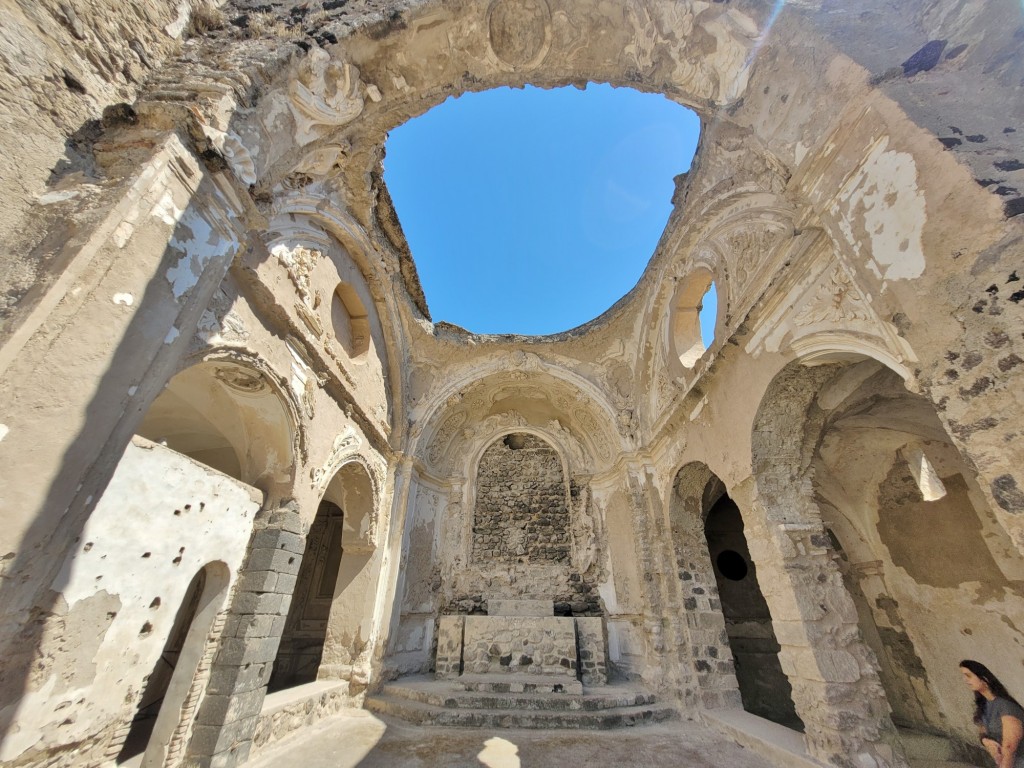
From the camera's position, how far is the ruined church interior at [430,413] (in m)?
2.00

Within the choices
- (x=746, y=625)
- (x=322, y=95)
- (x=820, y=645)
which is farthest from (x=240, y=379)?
(x=746, y=625)

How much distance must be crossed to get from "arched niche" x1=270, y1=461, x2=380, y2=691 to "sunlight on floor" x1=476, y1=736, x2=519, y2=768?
7.46ft

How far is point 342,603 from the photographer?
5879 millimetres

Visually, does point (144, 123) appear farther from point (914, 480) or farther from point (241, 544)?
point (914, 480)

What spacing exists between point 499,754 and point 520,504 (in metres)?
4.66

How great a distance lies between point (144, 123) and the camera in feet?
8.03

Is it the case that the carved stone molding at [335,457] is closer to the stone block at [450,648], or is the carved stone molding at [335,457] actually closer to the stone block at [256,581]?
the stone block at [256,581]

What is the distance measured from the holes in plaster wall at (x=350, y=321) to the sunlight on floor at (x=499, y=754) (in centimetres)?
513

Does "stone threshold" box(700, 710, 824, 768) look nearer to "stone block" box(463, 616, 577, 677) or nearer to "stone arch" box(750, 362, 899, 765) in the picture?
"stone arch" box(750, 362, 899, 765)

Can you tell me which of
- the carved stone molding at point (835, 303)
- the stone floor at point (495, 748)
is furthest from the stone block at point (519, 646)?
the carved stone molding at point (835, 303)

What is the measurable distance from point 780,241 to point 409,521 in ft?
21.7

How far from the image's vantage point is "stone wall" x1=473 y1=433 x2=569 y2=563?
784 centimetres

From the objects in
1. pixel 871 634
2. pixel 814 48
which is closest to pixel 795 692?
pixel 871 634

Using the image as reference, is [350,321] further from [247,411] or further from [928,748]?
[928,748]
